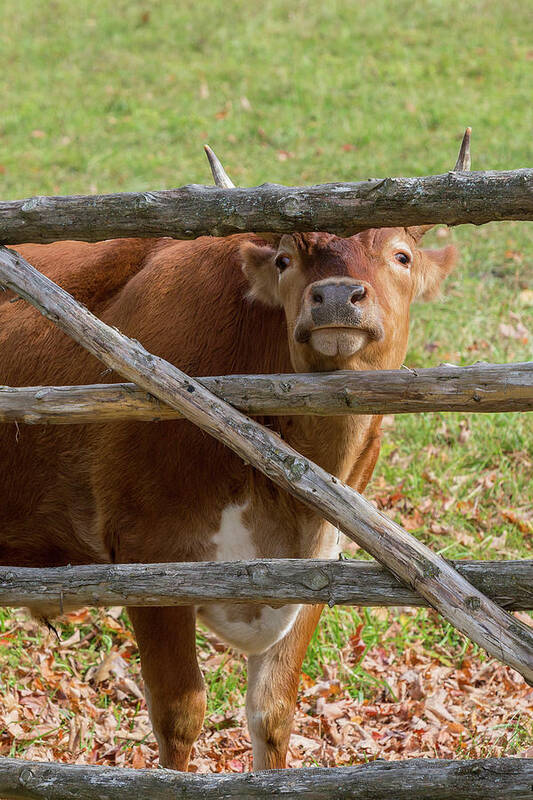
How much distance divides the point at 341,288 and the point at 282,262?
1.49ft

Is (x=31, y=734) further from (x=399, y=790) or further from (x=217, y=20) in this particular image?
(x=217, y=20)

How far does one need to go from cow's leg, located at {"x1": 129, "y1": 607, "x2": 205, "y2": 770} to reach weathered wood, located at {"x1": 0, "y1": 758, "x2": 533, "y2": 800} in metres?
0.86

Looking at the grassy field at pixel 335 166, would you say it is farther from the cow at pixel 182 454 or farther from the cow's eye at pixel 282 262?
the cow's eye at pixel 282 262

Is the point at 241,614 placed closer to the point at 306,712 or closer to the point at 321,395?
the point at 306,712

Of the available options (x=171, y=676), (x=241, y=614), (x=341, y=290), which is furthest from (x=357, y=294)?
(x=171, y=676)

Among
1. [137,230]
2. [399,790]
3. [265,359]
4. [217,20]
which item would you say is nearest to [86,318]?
[137,230]

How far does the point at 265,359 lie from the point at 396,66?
1038 cm

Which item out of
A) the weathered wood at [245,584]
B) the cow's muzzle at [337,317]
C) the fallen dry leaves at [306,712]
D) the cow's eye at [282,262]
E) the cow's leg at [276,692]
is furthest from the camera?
the fallen dry leaves at [306,712]

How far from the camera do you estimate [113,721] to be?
421 cm

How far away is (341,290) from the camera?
8.52 feet

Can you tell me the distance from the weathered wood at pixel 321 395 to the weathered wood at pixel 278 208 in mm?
397

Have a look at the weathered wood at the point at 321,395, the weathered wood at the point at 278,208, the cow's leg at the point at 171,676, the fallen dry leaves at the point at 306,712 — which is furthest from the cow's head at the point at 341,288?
the fallen dry leaves at the point at 306,712

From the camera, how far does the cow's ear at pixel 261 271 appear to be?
3135mm

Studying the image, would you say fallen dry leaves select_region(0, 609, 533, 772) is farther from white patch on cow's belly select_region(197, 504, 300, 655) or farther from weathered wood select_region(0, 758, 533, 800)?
weathered wood select_region(0, 758, 533, 800)
